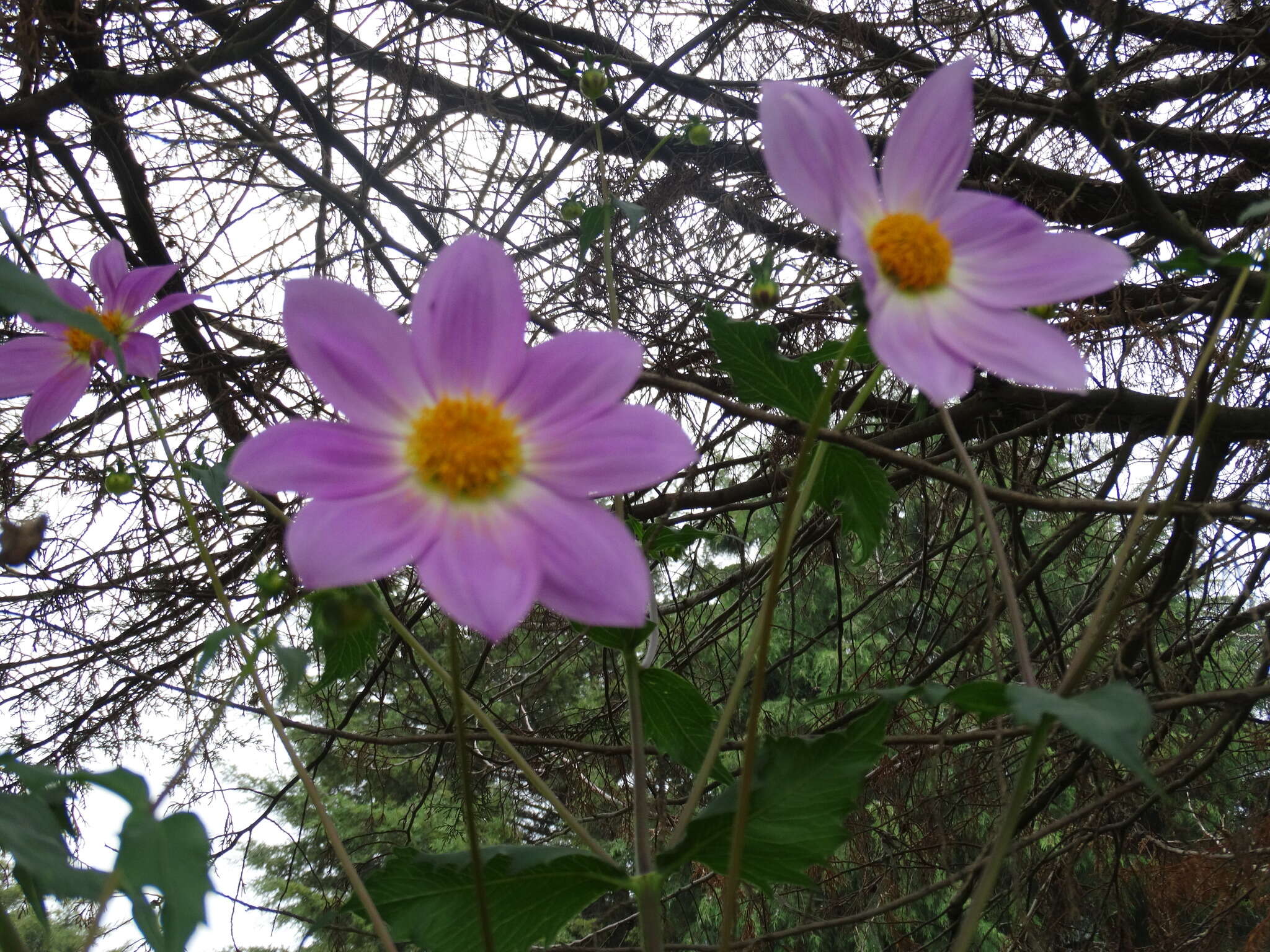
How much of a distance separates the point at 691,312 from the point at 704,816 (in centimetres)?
122

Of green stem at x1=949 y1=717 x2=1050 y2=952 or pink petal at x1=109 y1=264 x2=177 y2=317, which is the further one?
pink petal at x1=109 y1=264 x2=177 y2=317

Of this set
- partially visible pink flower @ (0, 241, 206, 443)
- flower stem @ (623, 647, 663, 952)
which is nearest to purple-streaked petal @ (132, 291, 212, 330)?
partially visible pink flower @ (0, 241, 206, 443)

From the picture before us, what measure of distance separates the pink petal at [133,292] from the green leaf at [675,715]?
0.44 metres

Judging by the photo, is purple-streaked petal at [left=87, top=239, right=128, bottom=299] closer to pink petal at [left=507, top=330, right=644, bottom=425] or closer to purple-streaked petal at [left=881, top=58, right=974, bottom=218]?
pink petal at [left=507, top=330, right=644, bottom=425]

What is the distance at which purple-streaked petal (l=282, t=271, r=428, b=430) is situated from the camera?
1.25 feet

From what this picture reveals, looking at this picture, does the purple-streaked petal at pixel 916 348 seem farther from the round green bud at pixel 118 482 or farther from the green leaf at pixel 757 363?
the round green bud at pixel 118 482

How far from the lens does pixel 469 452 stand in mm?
419

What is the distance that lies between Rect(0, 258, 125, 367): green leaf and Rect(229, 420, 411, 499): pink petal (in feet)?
0.21

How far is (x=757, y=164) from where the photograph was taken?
6.57 feet

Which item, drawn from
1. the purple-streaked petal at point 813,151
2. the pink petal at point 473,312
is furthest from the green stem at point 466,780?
the purple-streaked petal at point 813,151

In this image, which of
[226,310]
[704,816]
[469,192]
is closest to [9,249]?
[226,310]

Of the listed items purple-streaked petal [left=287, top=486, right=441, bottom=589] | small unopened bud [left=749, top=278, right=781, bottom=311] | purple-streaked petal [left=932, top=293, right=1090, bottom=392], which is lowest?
purple-streaked petal [left=287, top=486, right=441, bottom=589]

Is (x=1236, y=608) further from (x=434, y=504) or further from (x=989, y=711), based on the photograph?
(x=434, y=504)

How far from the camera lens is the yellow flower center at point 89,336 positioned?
24.6 inches
